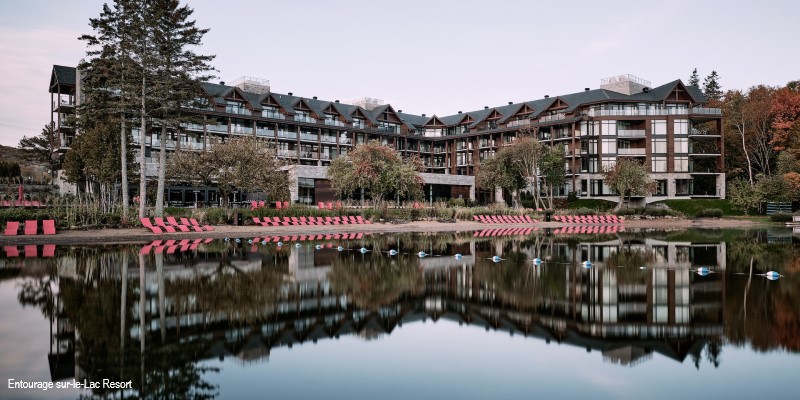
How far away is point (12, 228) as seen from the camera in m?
26.4

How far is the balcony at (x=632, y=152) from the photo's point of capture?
6506 centimetres

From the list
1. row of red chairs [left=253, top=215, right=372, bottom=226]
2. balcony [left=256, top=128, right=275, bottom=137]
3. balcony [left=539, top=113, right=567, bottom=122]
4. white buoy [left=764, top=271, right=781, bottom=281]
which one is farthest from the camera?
balcony [left=539, top=113, right=567, bottom=122]

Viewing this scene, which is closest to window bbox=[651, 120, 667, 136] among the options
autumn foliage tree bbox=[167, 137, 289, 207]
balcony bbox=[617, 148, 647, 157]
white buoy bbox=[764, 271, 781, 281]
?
balcony bbox=[617, 148, 647, 157]

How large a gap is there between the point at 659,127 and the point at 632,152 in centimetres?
404

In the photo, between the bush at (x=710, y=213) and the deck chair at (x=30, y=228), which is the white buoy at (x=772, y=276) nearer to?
the deck chair at (x=30, y=228)

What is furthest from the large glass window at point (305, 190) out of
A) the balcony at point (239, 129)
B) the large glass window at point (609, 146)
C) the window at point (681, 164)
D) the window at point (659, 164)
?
the window at point (681, 164)

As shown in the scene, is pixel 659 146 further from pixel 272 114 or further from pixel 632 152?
pixel 272 114

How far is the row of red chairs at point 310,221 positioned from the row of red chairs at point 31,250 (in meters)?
12.7

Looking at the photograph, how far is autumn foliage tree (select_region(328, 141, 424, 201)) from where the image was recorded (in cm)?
4144

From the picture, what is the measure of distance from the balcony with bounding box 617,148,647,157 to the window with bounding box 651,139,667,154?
1.15 m

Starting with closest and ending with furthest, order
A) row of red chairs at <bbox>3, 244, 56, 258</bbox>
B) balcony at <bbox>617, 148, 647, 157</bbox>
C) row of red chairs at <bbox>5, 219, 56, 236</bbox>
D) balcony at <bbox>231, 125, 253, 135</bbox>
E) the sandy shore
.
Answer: row of red chairs at <bbox>3, 244, 56, 258</bbox> < row of red chairs at <bbox>5, 219, 56, 236</bbox> < the sandy shore < balcony at <bbox>231, 125, 253, 135</bbox> < balcony at <bbox>617, 148, 647, 157</bbox>

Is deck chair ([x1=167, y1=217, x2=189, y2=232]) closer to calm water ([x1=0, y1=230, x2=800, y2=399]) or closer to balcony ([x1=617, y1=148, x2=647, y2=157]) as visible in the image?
calm water ([x1=0, y1=230, x2=800, y2=399])

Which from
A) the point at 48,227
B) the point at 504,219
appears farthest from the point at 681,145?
the point at 48,227

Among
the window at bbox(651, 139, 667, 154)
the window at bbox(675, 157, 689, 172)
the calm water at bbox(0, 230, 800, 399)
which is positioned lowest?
the calm water at bbox(0, 230, 800, 399)
